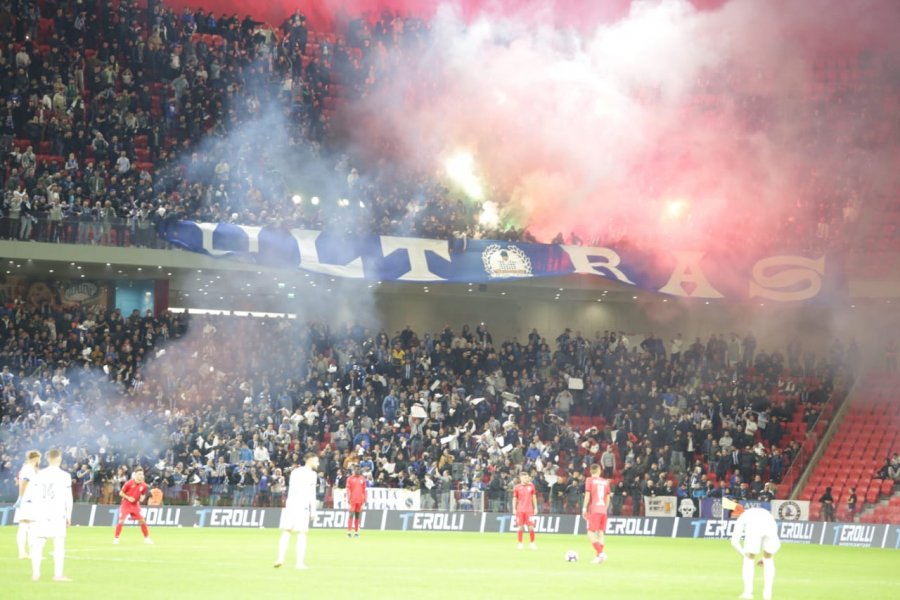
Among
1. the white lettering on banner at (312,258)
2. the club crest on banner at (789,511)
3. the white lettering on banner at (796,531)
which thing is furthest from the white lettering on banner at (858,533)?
the white lettering on banner at (312,258)

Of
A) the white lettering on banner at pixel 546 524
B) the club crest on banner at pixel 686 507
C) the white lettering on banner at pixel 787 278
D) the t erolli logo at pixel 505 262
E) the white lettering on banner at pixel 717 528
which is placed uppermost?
the white lettering on banner at pixel 787 278

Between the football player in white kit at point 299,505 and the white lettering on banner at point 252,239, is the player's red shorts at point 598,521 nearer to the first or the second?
the football player in white kit at point 299,505

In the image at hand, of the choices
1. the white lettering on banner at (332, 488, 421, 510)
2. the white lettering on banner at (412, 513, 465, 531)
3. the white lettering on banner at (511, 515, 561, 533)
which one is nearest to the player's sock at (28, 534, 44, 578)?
the white lettering on banner at (332, 488, 421, 510)

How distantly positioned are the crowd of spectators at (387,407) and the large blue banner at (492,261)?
2662mm

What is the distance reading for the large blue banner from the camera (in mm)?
43375

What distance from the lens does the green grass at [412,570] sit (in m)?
18.7

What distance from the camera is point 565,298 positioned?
173 ft

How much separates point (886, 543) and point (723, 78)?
21.8m

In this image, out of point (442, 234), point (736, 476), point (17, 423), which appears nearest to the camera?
point (17, 423)

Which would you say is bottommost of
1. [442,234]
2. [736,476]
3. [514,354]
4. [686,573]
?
[686,573]

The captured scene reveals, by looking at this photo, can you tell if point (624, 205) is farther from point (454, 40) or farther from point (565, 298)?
point (454, 40)

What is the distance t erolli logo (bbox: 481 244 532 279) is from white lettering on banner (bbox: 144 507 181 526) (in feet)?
48.4

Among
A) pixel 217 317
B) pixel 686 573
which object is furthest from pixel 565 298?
pixel 686 573

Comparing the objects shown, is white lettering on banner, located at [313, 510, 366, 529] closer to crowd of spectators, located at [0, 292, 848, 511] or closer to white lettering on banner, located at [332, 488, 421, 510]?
crowd of spectators, located at [0, 292, 848, 511]
